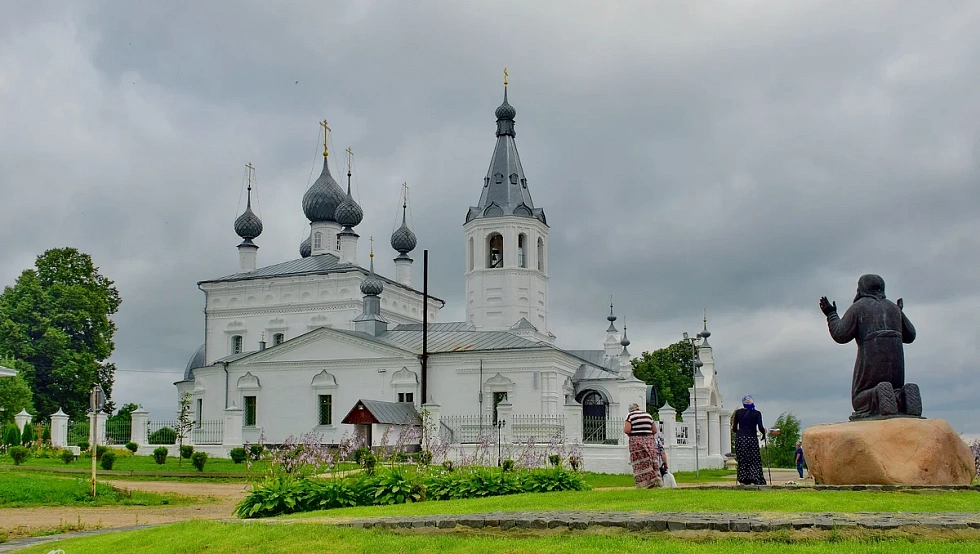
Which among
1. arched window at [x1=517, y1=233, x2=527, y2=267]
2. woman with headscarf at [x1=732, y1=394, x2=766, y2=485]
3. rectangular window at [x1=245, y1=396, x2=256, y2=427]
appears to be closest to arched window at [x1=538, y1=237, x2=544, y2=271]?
arched window at [x1=517, y1=233, x2=527, y2=267]

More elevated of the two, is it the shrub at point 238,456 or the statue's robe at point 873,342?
the statue's robe at point 873,342

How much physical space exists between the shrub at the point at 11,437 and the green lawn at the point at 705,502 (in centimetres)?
2451

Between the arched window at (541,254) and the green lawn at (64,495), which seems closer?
the green lawn at (64,495)

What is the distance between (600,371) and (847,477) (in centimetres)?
2547

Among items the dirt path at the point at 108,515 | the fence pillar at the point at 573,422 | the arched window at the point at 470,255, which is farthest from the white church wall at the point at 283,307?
the dirt path at the point at 108,515

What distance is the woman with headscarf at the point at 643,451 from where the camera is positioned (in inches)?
544

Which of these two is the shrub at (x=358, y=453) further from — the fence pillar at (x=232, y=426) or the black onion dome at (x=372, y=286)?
the black onion dome at (x=372, y=286)

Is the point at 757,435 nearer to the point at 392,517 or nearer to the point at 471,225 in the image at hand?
the point at 392,517

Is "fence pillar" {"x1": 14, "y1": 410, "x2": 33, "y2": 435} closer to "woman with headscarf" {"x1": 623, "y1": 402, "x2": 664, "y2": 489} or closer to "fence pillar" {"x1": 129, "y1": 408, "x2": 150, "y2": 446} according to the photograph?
"fence pillar" {"x1": 129, "y1": 408, "x2": 150, "y2": 446}

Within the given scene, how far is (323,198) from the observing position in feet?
149

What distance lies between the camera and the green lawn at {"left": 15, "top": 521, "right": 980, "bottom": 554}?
722 centimetres

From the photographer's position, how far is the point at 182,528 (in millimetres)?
10266

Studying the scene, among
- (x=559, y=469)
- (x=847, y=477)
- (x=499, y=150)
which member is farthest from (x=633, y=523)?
(x=499, y=150)

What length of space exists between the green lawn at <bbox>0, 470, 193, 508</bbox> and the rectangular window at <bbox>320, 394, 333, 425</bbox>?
60.7 ft
